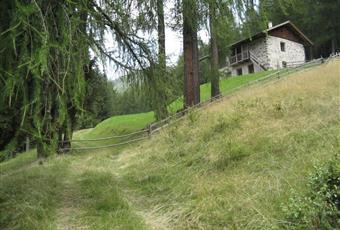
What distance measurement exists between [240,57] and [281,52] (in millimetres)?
4059

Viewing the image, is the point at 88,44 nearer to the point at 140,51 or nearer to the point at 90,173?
the point at 140,51

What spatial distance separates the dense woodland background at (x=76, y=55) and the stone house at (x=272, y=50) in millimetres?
28871

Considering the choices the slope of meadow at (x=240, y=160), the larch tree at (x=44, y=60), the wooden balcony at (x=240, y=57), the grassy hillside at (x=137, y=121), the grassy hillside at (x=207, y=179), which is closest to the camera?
the larch tree at (x=44, y=60)

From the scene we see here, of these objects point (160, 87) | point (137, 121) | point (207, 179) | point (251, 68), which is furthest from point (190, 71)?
point (251, 68)

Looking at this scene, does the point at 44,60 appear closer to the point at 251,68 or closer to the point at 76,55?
the point at 76,55

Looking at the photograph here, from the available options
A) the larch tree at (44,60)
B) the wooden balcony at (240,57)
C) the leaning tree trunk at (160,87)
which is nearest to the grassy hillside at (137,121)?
the leaning tree trunk at (160,87)

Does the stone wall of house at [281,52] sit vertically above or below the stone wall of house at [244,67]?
above

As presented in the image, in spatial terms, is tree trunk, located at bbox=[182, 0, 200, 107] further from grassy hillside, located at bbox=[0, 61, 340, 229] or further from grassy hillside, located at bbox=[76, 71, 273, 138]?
grassy hillside, located at bbox=[76, 71, 273, 138]

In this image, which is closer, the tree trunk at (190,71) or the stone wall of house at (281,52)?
the tree trunk at (190,71)

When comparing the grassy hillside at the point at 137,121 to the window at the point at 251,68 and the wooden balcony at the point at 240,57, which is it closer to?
the wooden balcony at the point at 240,57

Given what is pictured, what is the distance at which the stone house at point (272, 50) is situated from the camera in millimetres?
36625

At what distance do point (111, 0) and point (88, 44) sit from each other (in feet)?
4.12

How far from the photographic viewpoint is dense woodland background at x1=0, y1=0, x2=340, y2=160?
4.07 m

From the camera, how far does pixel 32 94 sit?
13.9 ft
